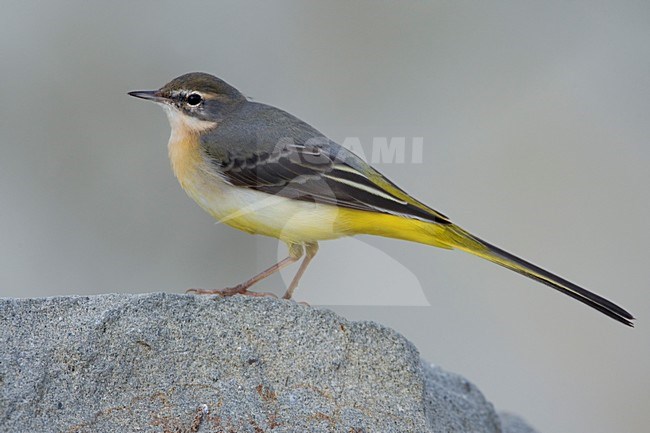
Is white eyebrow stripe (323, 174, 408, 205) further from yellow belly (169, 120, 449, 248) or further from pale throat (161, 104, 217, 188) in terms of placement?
pale throat (161, 104, 217, 188)

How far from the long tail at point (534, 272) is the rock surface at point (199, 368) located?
0.82 m

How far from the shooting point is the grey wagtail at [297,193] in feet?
17.4

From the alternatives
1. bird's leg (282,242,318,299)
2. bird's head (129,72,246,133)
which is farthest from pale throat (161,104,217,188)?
bird's leg (282,242,318,299)

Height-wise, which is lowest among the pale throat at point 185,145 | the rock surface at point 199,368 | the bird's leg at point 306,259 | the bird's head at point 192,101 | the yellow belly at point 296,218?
the rock surface at point 199,368

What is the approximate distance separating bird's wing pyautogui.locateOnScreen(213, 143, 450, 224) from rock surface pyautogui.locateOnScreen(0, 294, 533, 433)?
0.82 m

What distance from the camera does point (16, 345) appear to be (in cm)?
429

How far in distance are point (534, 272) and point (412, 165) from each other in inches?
177

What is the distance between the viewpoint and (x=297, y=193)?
546cm

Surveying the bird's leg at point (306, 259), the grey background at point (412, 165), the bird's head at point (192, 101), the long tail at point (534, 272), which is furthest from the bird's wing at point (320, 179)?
the grey background at point (412, 165)

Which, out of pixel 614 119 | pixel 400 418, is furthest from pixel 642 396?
pixel 400 418

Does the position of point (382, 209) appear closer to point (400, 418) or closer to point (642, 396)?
point (400, 418)

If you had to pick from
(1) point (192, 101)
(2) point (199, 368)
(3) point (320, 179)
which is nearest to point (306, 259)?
(3) point (320, 179)

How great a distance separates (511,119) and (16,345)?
21.7 feet

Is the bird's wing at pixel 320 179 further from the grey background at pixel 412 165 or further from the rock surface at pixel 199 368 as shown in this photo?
the grey background at pixel 412 165
